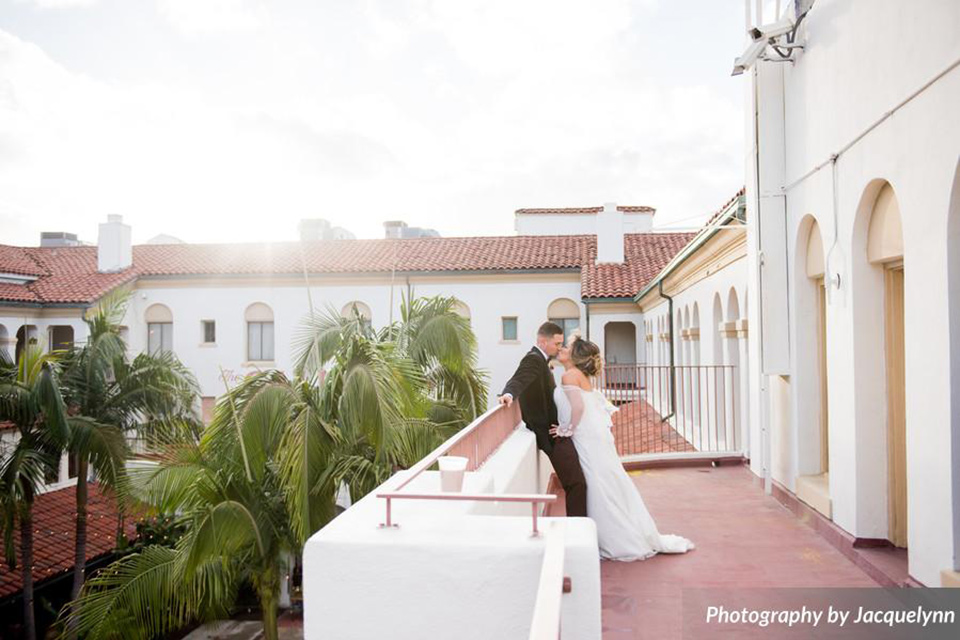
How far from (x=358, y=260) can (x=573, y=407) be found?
23.2m

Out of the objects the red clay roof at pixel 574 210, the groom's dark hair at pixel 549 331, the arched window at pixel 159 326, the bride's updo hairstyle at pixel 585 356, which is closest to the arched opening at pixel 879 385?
the bride's updo hairstyle at pixel 585 356

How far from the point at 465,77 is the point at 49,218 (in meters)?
36.2

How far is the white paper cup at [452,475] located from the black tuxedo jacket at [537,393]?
2.34 metres

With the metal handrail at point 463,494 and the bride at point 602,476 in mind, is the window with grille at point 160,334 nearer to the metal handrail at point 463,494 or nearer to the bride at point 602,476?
the metal handrail at point 463,494

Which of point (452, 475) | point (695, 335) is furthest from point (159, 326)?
point (452, 475)

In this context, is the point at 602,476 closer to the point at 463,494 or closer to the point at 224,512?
the point at 463,494

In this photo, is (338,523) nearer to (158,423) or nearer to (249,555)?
(249,555)

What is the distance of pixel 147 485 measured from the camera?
7.61 metres

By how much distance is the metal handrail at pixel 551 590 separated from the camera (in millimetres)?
1704

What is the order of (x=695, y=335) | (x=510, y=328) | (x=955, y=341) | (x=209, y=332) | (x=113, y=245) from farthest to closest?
(x=209, y=332)
(x=113, y=245)
(x=510, y=328)
(x=695, y=335)
(x=955, y=341)

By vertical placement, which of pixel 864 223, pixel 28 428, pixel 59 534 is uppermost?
pixel 864 223

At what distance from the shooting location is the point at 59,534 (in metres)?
16.6

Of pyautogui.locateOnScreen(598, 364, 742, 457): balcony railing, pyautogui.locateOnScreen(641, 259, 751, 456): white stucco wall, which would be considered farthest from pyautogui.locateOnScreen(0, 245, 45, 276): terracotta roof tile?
pyautogui.locateOnScreen(641, 259, 751, 456): white stucco wall

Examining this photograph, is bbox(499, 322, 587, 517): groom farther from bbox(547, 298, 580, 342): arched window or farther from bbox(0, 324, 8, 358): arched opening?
bbox(0, 324, 8, 358): arched opening
